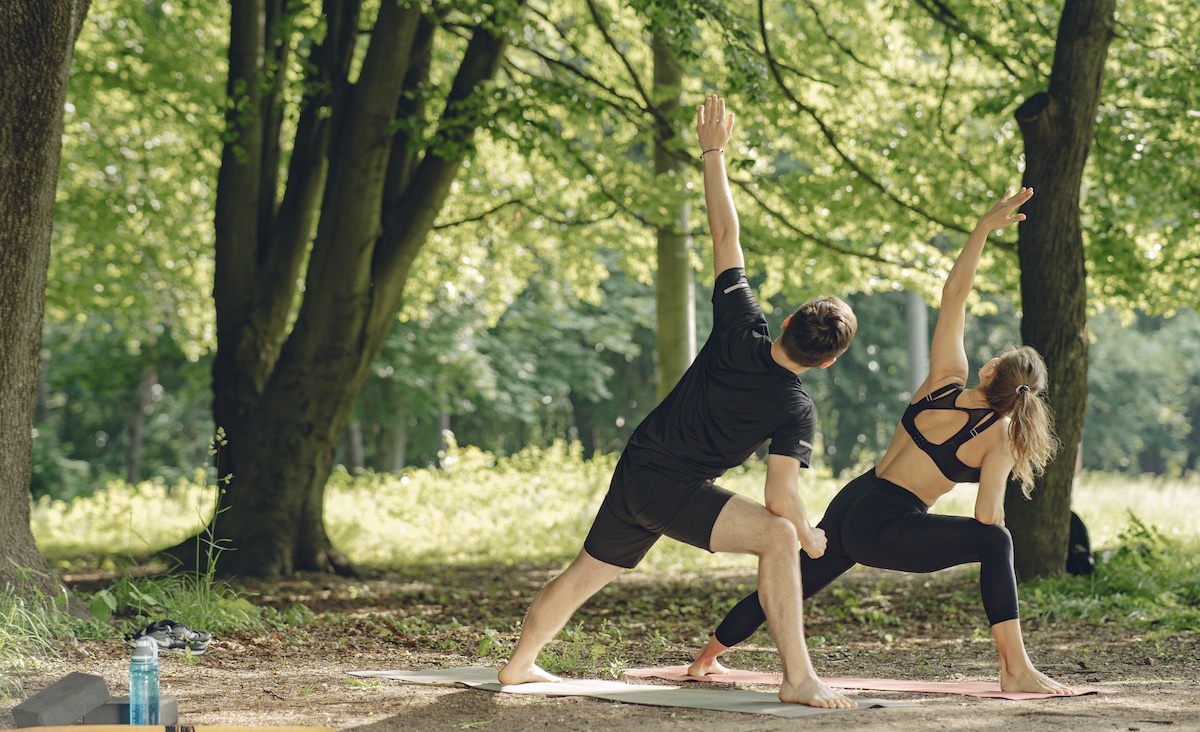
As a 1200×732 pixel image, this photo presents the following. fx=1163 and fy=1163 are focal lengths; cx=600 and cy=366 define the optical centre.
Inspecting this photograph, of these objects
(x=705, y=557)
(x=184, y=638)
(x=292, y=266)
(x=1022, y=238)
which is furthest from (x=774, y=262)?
(x=184, y=638)

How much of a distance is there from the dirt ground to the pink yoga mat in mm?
Result: 133

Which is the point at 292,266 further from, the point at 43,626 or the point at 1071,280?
the point at 1071,280

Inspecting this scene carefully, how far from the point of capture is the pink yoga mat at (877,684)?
5270 mm

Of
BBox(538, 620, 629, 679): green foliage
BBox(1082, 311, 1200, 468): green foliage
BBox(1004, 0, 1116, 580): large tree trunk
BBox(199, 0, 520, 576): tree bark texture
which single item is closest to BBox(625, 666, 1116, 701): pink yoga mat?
BBox(538, 620, 629, 679): green foliage

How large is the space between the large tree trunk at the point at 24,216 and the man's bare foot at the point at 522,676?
331 centimetres

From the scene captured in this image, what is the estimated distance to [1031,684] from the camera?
522cm

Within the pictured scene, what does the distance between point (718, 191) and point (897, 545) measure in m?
1.80

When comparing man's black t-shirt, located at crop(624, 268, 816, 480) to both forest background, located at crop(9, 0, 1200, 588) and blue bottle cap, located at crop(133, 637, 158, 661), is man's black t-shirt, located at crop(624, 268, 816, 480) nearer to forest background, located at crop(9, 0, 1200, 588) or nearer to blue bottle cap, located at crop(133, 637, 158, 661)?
blue bottle cap, located at crop(133, 637, 158, 661)

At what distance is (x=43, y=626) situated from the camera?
21.7 feet

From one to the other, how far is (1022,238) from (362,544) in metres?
9.42

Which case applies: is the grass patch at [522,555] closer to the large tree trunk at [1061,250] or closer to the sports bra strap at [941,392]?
the large tree trunk at [1061,250]

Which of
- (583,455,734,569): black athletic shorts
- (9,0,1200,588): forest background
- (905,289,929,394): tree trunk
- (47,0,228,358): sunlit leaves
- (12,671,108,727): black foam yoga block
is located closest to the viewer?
(12,671,108,727): black foam yoga block

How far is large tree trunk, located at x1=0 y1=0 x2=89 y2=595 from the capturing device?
6.98 meters

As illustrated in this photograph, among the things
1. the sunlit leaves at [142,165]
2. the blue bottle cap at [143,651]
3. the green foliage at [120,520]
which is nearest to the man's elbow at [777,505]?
the blue bottle cap at [143,651]
